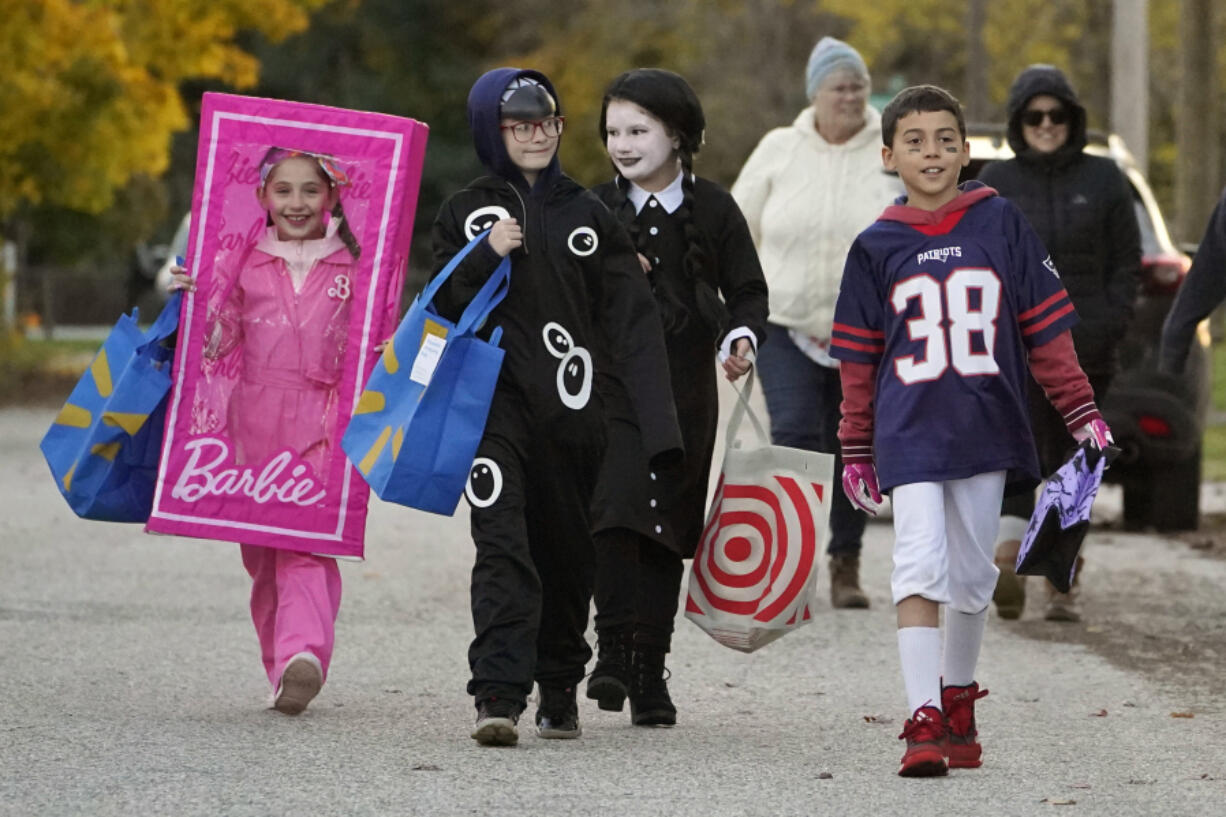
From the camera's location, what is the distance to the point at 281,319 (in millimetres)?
7191

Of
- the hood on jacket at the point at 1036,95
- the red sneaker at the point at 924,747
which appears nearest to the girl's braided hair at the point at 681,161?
the red sneaker at the point at 924,747

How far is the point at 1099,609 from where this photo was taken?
9.67 meters

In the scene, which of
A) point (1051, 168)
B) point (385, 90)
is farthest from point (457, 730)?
point (385, 90)

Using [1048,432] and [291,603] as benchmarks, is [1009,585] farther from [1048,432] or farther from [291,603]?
[291,603]

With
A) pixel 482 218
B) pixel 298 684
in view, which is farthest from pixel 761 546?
pixel 298 684

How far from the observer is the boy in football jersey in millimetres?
6066

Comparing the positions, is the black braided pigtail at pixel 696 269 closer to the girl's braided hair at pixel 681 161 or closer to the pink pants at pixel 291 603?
the girl's braided hair at pixel 681 161

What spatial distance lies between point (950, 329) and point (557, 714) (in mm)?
1442

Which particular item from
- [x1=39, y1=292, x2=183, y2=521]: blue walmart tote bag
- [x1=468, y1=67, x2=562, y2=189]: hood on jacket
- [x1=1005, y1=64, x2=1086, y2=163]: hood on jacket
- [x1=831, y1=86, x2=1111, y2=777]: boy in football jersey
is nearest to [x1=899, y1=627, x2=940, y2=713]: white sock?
[x1=831, y1=86, x2=1111, y2=777]: boy in football jersey

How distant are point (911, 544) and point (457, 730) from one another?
1.37 meters

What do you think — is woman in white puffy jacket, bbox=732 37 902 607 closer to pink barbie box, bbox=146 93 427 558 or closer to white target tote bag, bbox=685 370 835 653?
white target tote bag, bbox=685 370 835 653

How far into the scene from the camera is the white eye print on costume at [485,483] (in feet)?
20.9

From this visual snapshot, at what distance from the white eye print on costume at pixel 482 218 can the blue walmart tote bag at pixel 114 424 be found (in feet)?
3.65

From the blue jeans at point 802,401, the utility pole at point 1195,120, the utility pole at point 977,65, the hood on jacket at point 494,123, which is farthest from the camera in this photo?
the utility pole at point 977,65
